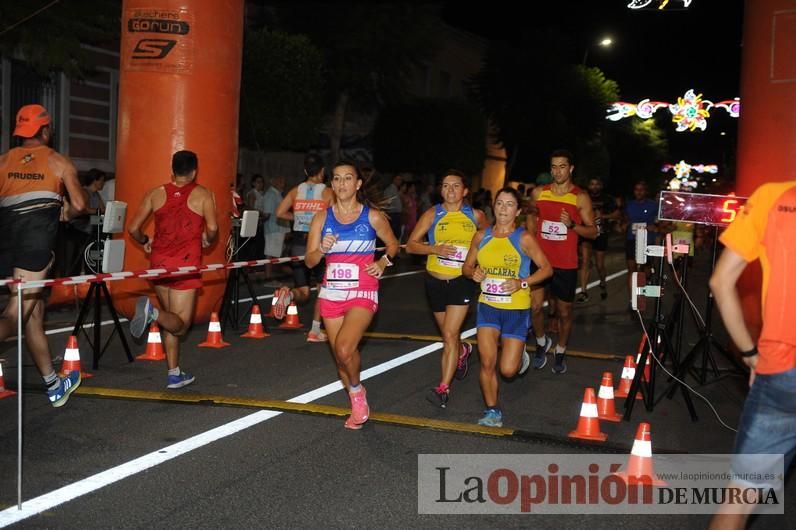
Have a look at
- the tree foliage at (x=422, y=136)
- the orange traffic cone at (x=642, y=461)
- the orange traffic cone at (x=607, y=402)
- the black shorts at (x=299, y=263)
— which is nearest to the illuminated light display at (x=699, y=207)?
the orange traffic cone at (x=607, y=402)

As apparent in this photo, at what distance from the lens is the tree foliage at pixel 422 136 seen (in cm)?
4112

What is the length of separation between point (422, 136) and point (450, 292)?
33.2 metres

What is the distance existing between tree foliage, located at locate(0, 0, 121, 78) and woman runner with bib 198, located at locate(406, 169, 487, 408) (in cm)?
987

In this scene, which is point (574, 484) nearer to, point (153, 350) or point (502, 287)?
point (502, 287)

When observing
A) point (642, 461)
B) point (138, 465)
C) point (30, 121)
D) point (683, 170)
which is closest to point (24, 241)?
point (30, 121)

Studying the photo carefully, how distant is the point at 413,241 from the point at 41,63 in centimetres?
1097

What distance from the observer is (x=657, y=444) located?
24.2 feet

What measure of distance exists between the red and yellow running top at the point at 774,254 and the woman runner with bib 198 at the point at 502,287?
11.6 ft

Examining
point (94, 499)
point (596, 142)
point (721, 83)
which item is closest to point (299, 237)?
point (94, 499)

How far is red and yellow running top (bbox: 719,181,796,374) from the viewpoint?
4.02 meters

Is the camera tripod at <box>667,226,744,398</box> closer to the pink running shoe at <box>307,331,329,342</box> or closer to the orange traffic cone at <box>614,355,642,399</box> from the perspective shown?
the orange traffic cone at <box>614,355,642,399</box>

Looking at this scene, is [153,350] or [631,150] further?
[631,150]

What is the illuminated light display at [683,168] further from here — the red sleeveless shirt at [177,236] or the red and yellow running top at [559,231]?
the red sleeveless shirt at [177,236]

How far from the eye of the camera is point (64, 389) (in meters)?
7.66
